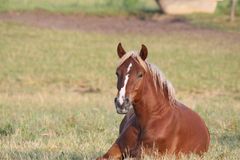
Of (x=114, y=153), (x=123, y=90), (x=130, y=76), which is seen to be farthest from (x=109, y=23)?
(x=123, y=90)

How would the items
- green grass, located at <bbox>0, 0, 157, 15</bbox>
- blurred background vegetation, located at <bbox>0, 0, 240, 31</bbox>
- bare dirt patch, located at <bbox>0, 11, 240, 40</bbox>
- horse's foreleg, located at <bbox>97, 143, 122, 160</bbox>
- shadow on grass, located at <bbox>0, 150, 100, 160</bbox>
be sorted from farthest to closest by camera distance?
green grass, located at <bbox>0, 0, 157, 15</bbox> → blurred background vegetation, located at <bbox>0, 0, 240, 31</bbox> → bare dirt patch, located at <bbox>0, 11, 240, 40</bbox> → shadow on grass, located at <bbox>0, 150, 100, 160</bbox> → horse's foreleg, located at <bbox>97, 143, 122, 160</bbox>

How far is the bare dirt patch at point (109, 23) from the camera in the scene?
33.0m

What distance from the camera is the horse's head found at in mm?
8125

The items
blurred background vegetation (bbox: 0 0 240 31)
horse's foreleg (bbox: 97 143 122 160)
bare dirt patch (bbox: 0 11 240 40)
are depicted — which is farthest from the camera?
blurred background vegetation (bbox: 0 0 240 31)

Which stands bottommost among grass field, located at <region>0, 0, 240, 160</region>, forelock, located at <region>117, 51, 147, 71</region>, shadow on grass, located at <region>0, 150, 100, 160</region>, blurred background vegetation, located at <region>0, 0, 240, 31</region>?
blurred background vegetation, located at <region>0, 0, 240, 31</region>

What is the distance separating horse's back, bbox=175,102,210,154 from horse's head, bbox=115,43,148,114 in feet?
2.30

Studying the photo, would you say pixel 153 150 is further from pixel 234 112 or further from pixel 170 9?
pixel 170 9

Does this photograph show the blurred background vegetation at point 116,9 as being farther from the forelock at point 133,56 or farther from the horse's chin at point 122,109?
the horse's chin at point 122,109

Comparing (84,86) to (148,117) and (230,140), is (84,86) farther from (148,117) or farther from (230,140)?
(148,117)

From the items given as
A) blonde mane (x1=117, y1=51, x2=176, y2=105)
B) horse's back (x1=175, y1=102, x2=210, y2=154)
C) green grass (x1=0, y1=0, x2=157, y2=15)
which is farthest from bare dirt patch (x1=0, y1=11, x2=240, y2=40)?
blonde mane (x1=117, y1=51, x2=176, y2=105)

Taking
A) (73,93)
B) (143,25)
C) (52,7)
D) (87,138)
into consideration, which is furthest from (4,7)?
(87,138)

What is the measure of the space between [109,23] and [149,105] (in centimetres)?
2686

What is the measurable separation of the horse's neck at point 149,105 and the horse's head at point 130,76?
126mm

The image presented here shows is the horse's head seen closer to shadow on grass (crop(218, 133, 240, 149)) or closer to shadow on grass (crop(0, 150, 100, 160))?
shadow on grass (crop(0, 150, 100, 160))
